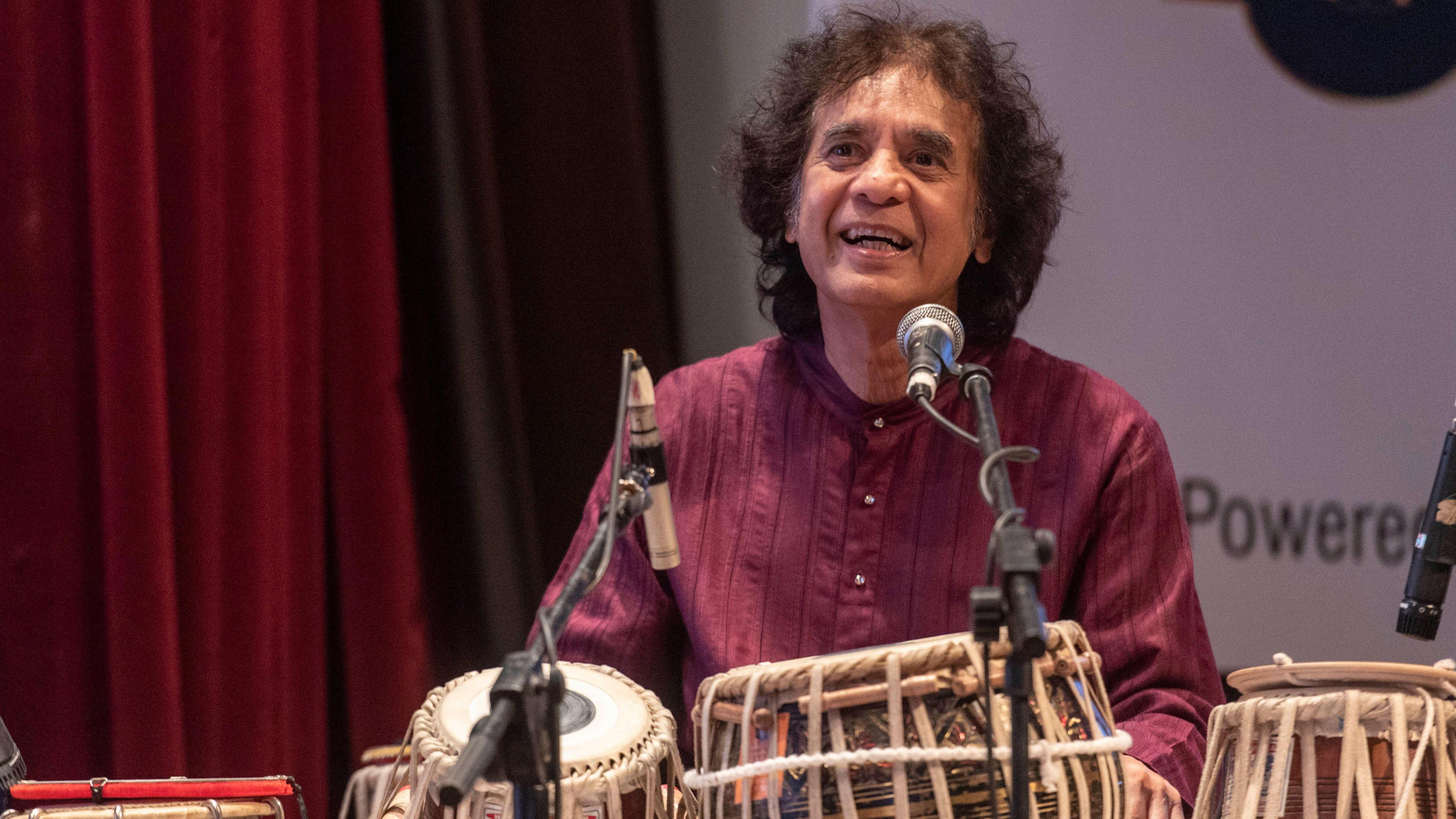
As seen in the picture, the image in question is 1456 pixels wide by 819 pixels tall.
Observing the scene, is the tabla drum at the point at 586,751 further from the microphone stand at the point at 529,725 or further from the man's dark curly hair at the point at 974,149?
the man's dark curly hair at the point at 974,149

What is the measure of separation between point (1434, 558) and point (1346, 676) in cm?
24

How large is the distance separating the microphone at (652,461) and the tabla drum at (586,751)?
234 mm

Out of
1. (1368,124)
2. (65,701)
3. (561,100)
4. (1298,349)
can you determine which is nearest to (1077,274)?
(1298,349)

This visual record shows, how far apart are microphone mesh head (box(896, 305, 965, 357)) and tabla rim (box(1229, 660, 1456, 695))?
0.53 metres

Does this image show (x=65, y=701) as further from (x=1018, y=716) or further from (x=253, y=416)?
(x=1018, y=716)

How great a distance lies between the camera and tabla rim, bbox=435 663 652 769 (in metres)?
1.57

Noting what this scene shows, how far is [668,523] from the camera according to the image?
1.49 m

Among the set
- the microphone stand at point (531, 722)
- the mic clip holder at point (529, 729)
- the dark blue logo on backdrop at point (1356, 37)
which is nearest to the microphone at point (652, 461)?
the microphone stand at point (531, 722)

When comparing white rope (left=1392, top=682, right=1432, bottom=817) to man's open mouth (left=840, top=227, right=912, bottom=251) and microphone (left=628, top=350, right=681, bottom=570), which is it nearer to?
microphone (left=628, top=350, right=681, bottom=570)

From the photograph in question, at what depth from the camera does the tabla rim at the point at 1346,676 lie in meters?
1.56

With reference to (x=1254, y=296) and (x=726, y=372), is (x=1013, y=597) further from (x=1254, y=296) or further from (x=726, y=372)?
(x=1254, y=296)

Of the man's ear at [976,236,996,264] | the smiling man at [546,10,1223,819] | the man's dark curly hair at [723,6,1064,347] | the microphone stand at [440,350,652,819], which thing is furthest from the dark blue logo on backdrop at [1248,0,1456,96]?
the microphone stand at [440,350,652,819]

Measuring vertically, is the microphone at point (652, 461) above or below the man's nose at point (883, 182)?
below

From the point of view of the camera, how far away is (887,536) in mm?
2227
